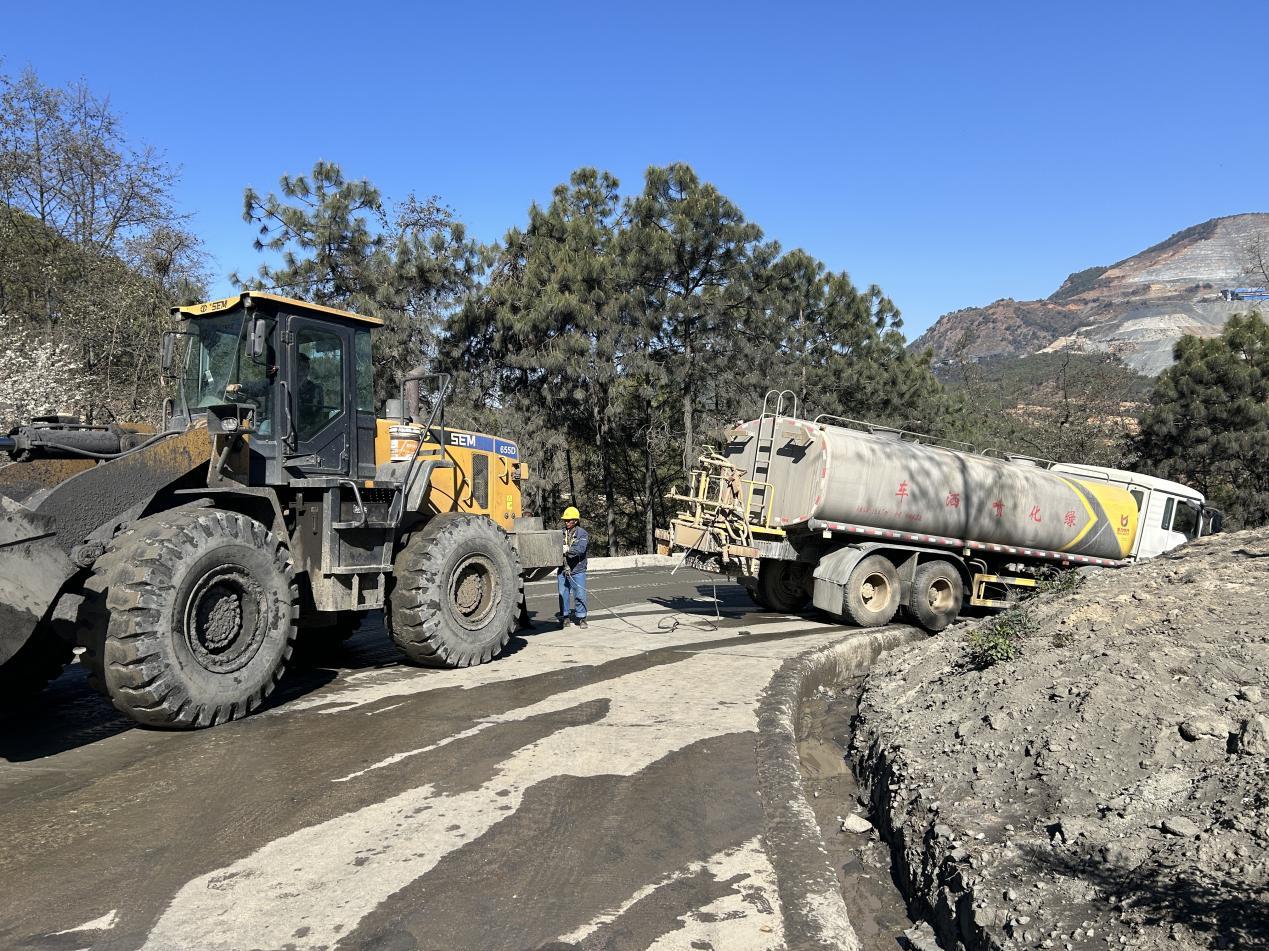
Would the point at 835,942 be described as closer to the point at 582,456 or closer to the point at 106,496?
the point at 106,496

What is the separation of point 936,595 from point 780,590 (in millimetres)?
2345

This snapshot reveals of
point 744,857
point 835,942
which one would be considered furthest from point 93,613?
point 835,942

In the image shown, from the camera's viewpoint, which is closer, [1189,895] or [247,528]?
[1189,895]

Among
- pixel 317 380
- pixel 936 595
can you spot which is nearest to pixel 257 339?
pixel 317 380

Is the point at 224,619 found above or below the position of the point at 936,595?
above

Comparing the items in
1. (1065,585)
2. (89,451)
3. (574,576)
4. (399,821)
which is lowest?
(399,821)

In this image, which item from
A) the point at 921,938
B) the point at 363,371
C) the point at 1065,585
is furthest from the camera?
the point at 1065,585

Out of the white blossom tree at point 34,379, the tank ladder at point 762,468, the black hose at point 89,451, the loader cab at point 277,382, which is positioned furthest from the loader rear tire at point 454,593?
the white blossom tree at point 34,379

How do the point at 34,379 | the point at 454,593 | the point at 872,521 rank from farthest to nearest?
the point at 34,379 < the point at 872,521 < the point at 454,593

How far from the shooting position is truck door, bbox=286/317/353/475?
7.54 metres

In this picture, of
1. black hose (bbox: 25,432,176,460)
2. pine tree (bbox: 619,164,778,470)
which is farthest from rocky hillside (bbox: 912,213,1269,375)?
black hose (bbox: 25,432,176,460)

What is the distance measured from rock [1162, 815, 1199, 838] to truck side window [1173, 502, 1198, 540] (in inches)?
556

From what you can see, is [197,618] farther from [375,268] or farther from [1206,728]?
[375,268]

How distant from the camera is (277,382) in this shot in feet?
24.3
